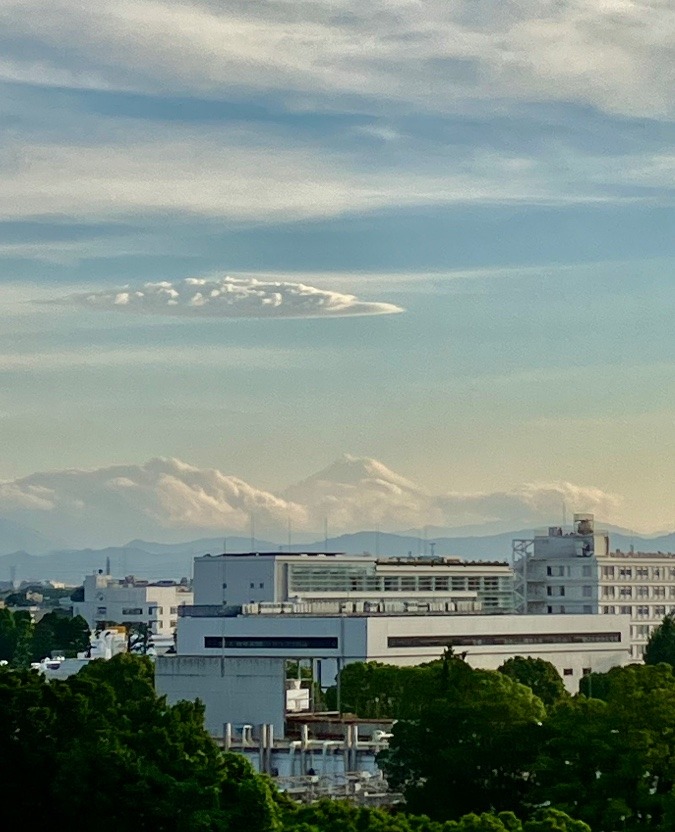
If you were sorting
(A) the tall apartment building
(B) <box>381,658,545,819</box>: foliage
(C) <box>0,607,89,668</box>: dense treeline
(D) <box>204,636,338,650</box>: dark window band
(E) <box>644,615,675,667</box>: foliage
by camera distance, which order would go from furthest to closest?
(C) <box>0,607,89,668</box>: dense treeline < (A) the tall apartment building < (E) <box>644,615,675,667</box>: foliage < (D) <box>204,636,338,650</box>: dark window band < (B) <box>381,658,545,819</box>: foliage

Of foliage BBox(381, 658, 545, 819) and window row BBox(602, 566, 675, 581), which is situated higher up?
window row BBox(602, 566, 675, 581)

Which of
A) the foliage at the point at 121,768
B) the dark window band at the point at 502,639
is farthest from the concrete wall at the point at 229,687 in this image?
the foliage at the point at 121,768

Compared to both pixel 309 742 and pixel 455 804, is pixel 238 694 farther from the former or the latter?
pixel 455 804

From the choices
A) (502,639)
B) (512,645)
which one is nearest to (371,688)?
(502,639)

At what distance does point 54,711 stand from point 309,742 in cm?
2584

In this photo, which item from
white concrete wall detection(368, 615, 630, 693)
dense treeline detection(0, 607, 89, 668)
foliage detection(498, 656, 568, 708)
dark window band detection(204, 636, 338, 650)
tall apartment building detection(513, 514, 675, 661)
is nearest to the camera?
foliage detection(498, 656, 568, 708)

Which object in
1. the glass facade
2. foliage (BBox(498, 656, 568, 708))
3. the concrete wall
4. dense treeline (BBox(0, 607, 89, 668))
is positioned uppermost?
the glass facade

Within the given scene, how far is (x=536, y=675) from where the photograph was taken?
319 feet

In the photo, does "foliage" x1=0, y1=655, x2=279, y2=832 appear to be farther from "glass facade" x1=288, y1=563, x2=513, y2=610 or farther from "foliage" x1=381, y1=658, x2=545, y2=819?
"glass facade" x1=288, y1=563, x2=513, y2=610

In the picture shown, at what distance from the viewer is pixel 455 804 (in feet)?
166

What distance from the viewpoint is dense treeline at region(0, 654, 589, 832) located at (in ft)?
133

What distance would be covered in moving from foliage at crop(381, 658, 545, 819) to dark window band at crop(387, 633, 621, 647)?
48934mm

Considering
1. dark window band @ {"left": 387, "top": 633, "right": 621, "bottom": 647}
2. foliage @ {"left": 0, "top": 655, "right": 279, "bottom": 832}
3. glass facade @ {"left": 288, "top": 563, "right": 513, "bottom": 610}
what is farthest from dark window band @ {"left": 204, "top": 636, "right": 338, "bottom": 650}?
foliage @ {"left": 0, "top": 655, "right": 279, "bottom": 832}

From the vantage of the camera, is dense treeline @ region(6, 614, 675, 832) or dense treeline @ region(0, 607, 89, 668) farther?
dense treeline @ region(0, 607, 89, 668)
